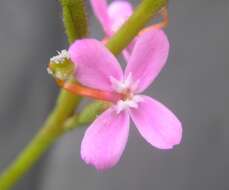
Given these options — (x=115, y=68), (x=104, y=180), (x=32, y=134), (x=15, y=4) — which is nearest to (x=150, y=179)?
(x=104, y=180)

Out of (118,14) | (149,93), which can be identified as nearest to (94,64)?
(118,14)

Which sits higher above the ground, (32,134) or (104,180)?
(32,134)

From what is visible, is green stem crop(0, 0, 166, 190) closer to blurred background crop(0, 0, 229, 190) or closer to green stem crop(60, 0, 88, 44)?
green stem crop(60, 0, 88, 44)

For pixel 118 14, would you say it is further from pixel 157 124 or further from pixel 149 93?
pixel 149 93

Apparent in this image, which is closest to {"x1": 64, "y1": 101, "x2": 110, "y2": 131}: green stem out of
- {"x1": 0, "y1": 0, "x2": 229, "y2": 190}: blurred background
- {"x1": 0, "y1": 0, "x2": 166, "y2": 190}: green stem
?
{"x1": 0, "y1": 0, "x2": 166, "y2": 190}: green stem

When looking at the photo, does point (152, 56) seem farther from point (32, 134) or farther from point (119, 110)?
point (32, 134)

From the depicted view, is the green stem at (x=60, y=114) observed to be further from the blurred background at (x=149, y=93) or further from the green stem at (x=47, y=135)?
the blurred background at (x=149, y=93)
